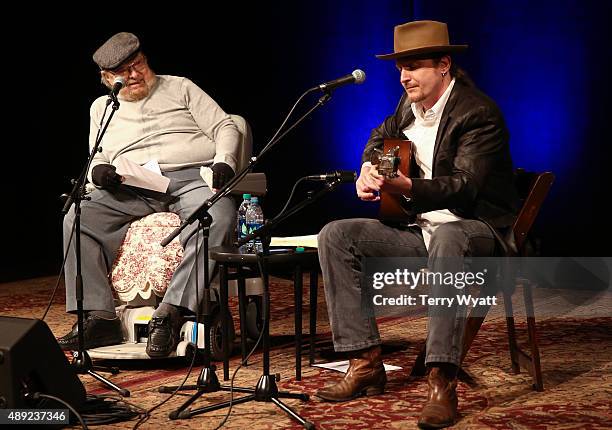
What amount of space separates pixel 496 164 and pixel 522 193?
1.09 feet

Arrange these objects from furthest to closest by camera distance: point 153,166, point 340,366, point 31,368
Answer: point 153,166
point 340,366
point 31,368

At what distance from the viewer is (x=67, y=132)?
25.1 feet

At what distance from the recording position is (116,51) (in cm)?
430

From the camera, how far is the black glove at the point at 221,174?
406cm

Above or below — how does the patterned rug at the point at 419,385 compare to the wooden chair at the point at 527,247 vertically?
below

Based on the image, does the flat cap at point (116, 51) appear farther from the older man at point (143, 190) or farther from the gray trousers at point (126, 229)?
the gray trousers at point (126, 229)

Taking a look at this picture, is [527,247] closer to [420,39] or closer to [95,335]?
[420,39]

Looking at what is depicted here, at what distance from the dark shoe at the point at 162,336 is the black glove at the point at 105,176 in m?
0.66

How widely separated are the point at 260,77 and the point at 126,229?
11.0ft

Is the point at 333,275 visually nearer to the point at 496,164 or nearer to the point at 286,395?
the point at 286,395

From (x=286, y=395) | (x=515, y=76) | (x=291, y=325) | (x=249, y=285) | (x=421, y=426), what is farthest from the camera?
(x=515, y=76)

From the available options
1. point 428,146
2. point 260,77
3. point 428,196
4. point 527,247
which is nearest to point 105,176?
point 428,146

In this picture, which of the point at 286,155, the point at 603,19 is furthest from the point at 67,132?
the point at 603,19

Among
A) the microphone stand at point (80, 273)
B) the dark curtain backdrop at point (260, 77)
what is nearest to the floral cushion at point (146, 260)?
the microphone stand at point (80, 273)
